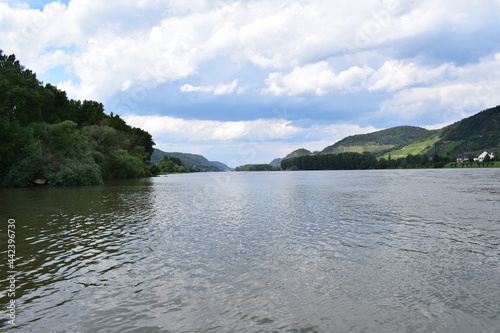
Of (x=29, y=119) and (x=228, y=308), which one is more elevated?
(x=29, y=119)

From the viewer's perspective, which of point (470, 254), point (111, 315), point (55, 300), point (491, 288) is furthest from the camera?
point (470, 254)

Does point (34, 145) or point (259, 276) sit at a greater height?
point (34, 145)

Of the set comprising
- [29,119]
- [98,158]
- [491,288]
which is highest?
[29,119]

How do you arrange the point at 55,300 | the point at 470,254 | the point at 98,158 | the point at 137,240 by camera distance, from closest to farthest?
the point at 55,300, the point at 470,254, the point at 137,240, the point at 98,158

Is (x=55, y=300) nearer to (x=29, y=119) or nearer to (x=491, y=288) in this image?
(x=491, y=288)

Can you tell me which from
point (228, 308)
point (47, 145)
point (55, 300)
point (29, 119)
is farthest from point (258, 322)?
point (29, 119)

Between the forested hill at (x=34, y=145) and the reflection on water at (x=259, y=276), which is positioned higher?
the forested hill at (x=34, y=145)

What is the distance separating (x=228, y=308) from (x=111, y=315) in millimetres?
3420

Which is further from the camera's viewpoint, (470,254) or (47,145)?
(47,145)

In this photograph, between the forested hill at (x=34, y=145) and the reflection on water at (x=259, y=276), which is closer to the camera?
the reflection on water at (x=259, y=276)

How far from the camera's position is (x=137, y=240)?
19.7m

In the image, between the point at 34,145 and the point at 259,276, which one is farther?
the point at 34,145

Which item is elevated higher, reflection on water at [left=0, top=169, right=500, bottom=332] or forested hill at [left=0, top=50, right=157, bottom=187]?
forested hill at [left=0, top=50, right=157, bottom=187]

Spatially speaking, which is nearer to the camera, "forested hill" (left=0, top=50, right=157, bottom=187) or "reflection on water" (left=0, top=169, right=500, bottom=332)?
"reflection on water" (left=0, top=169, right=500, bottom=332)
